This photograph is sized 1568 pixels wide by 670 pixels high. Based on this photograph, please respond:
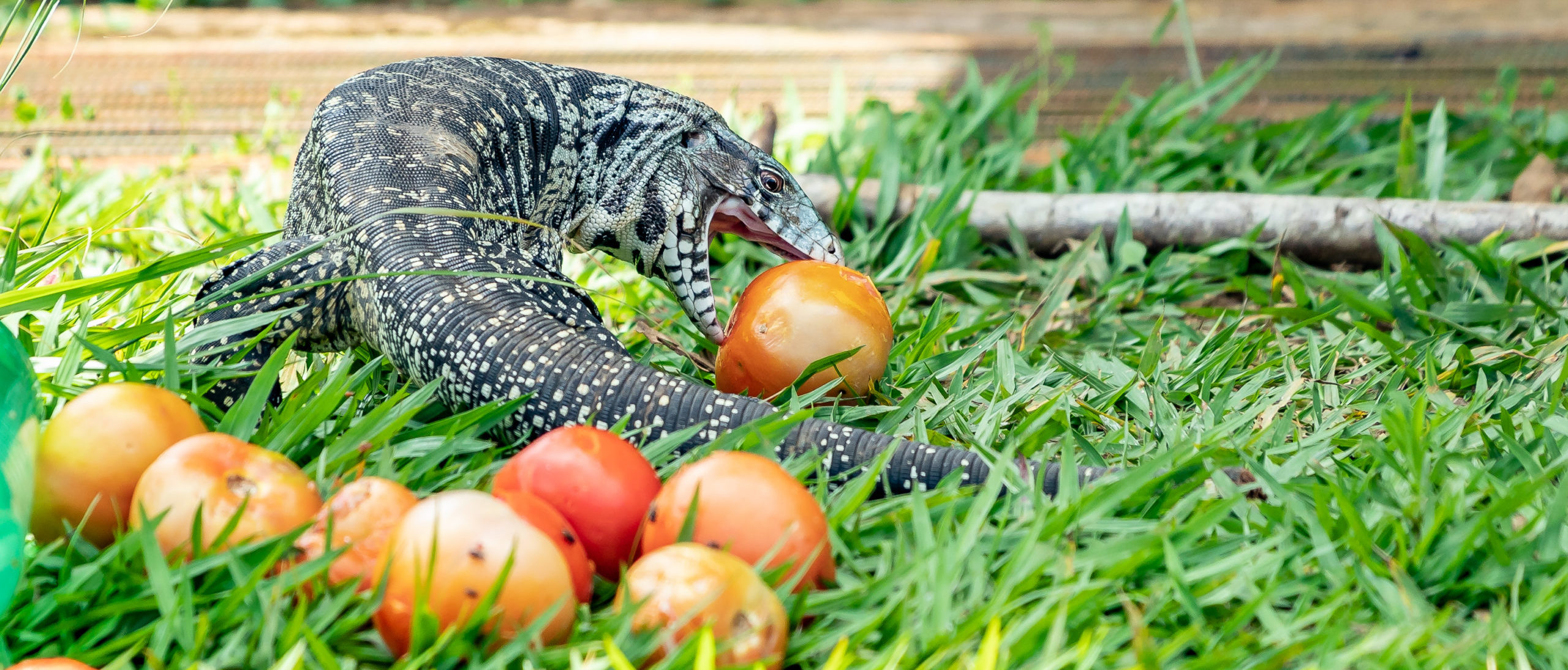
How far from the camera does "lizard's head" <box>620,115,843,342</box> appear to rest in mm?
2932

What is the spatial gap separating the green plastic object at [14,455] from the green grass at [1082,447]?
3.6 inches

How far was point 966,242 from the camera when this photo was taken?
12.8ft

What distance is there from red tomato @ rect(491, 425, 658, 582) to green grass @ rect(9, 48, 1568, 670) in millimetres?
243

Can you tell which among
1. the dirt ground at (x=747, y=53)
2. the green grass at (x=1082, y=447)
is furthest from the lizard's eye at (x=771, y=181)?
the dirt ground at (x=747, y=53)

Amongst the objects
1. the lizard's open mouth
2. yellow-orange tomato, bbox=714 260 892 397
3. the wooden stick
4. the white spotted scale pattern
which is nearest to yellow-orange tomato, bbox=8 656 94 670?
the white spotted scale pattern

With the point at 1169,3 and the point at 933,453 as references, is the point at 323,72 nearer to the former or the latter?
the point at 933,453

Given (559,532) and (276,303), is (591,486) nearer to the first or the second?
(559,532)

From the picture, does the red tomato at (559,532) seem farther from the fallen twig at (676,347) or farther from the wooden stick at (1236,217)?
the wooden stick at (1236,217)

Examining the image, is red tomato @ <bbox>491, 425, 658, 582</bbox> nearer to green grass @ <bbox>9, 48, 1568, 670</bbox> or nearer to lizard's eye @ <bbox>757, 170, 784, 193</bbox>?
green grass @ <bbox>9, 48, 1568, 670</bbox>

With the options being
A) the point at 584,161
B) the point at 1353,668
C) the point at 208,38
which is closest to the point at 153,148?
the point at 208,38

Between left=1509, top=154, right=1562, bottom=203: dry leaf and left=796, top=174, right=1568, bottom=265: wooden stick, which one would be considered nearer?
left=796, top=174, right=1568, bottom=265: wooden stick

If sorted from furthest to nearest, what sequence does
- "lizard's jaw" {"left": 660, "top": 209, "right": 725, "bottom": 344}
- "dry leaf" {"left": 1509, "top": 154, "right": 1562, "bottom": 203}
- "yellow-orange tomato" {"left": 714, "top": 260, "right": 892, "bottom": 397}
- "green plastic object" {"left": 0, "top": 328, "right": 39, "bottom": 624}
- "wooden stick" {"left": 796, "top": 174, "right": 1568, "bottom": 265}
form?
"dry leaf" {"left": 1509, "top": 154, "right": 1562, "bottom": 203}
"wooden stick" {"left": 796, "top": 174, "right": 1568, "bottom": 265}
"lizard's jaw" {"left": 660, "top": 209, "right": 725, "bottom": 344}
"yellow-orange tomato" {"left": 714, "top": 260, "right": 892, "bottom": 397}
"green plastic object" {"left": 0, "top": 328, "right": 39, "bottom": 624}

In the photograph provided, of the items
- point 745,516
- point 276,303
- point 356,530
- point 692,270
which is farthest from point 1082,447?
point 276,303

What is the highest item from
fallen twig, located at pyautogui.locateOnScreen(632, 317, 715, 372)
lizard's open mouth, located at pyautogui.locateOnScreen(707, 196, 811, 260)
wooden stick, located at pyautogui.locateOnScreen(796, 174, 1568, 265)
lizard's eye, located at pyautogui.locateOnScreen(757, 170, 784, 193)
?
lizard's eye, located at pyautogui.locateOnScreen(757, 170, 784, 193)
